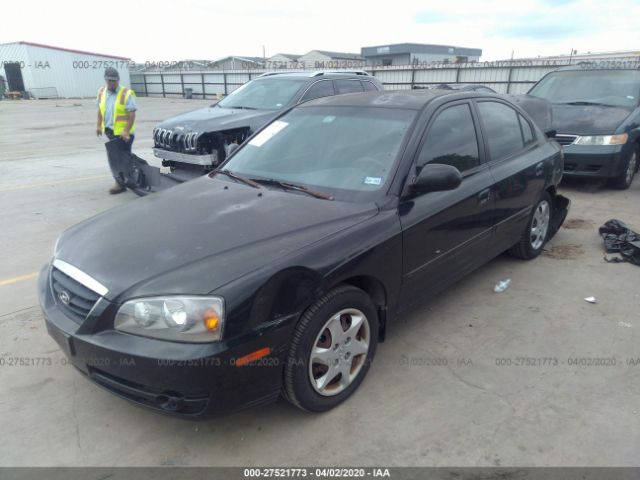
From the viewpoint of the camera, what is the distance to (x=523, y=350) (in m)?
3.34

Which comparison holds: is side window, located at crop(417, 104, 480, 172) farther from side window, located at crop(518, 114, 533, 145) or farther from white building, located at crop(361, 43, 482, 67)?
white building, located at crop(361, 43, 482, 67)

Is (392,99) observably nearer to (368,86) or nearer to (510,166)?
(510,166)

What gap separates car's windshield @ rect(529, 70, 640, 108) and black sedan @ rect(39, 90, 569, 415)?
196 inches

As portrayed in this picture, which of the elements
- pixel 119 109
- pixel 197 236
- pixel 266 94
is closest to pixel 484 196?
pixel 197 236

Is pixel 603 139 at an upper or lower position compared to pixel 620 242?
upper

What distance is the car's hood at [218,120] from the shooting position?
678 centimetres

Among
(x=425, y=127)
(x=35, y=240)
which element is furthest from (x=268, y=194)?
(x=35, y=240)

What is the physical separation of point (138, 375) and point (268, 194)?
55.4 inches

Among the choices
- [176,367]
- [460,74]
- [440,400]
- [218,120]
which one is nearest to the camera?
[176,367]

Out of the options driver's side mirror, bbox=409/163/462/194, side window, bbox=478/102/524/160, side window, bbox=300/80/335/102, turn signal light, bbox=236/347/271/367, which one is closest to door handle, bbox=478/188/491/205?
side window, bbox=478/102/524/160

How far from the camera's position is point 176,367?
2123 millimetres

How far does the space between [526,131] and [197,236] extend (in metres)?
3.39

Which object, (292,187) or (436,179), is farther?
(292,187)

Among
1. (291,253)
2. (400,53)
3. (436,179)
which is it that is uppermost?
(400,53)
